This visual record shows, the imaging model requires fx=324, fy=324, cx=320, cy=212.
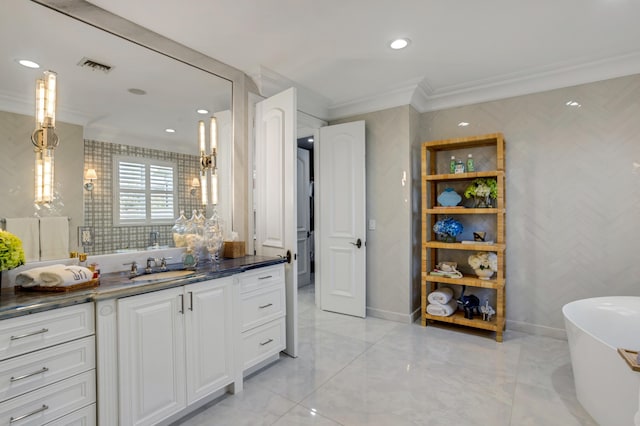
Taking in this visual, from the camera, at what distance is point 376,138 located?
3.84 meters

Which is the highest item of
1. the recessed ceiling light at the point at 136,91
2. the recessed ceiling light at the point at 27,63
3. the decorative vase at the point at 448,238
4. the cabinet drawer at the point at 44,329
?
the recessed ceiling light at the point at 136,91

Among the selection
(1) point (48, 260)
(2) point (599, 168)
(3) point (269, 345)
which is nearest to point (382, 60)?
(2) point (599, 168)

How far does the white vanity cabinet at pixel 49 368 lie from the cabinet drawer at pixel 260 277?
3.15 feet

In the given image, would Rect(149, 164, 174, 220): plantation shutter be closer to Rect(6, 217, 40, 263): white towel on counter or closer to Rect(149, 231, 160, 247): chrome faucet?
Rect(149, 231, 160, 247): chrome faucet

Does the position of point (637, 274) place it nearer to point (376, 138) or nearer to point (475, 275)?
point (475, 275)

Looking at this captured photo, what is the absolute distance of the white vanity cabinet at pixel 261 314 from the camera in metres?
2.37

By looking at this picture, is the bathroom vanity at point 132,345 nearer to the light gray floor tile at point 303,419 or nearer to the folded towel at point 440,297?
the light gray floor tile at point 303,419

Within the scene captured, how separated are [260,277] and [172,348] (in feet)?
2.61

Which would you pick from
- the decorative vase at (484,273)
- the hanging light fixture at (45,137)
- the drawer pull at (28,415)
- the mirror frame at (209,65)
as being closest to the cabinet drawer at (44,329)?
the drawer pull at (28,415)

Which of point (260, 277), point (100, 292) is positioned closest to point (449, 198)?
point (260, 277)

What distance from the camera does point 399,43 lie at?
2.57 metres

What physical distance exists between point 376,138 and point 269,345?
100 inches

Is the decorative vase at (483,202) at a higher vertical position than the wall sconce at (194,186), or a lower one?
lower

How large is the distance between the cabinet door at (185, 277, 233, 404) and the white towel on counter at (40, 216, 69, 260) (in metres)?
0.78
